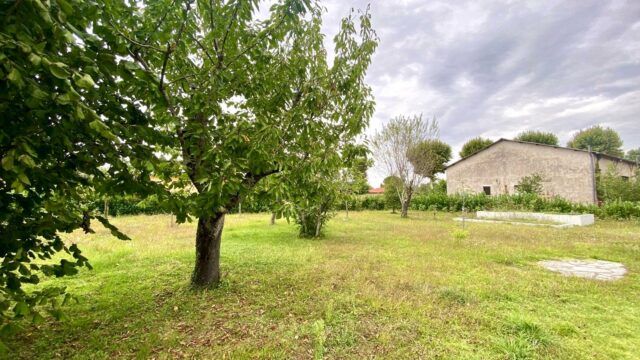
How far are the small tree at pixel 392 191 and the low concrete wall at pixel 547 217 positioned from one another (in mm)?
6004

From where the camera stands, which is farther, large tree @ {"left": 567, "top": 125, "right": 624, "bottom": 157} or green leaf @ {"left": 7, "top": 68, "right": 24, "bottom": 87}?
large tree @ {"left": 567, "top": 125, "right": 624, "bottom": 157}

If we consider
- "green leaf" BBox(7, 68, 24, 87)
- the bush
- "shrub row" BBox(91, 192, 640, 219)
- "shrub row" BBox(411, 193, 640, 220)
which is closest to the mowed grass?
"green leaf" BBox(7, 68, 24, 87)

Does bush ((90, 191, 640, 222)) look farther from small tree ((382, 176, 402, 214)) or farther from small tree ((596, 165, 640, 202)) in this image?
small tree ((382, 176, 402, 214))

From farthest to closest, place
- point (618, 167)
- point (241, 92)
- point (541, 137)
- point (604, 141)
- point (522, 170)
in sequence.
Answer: point (604, 141) → point (541, 137) → point (522, 170) → point (618, 167) → point (241, 92)

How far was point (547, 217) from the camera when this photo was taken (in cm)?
1617

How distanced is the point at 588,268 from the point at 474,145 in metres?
31.9

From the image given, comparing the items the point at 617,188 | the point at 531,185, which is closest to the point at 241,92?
the point at 531,185

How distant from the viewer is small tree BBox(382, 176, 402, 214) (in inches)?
895

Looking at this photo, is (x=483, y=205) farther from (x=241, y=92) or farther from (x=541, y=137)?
(x=241, y=92)

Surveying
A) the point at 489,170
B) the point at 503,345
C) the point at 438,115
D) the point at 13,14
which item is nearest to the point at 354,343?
the point at 503,345

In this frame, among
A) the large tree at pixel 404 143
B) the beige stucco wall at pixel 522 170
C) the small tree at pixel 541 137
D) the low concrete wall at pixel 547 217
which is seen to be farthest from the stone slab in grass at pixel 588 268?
the small tree at pixel 541 137

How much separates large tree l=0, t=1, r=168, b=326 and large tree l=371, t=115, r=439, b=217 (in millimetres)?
20338

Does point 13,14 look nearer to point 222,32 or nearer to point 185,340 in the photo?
point 222,32

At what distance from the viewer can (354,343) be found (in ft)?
11.0
